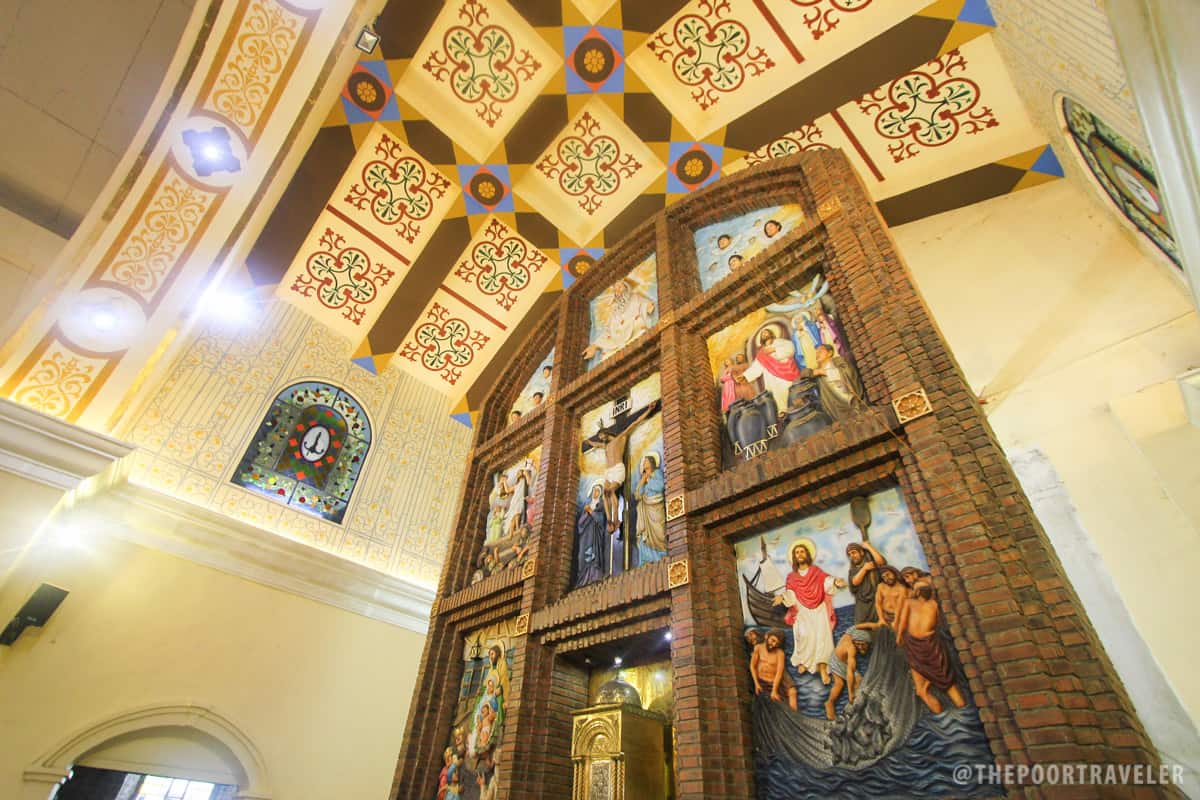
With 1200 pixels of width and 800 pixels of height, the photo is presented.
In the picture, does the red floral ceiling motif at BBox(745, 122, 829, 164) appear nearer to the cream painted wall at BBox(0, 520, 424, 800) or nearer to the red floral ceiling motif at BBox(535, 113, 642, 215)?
the red floral ceiling motif at BBox(535, 113, 642, 215)

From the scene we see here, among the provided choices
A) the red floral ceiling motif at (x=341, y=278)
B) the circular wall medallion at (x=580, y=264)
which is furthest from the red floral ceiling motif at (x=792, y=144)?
the red floral ceiling motif at (x=341, y=278)

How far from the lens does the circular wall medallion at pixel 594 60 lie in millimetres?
7172

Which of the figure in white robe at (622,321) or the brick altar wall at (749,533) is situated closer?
the brick altar wall at (749,533)

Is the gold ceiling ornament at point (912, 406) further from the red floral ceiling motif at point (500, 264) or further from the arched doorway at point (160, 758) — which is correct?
the arched doorway at point (160, 758)

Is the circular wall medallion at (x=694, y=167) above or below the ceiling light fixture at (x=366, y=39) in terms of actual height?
above

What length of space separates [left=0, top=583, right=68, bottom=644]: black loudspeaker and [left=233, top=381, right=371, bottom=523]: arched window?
7.77 feet

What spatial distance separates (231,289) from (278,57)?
378cm

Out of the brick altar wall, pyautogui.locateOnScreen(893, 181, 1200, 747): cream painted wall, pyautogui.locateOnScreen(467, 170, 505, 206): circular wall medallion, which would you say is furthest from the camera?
pyautogui.locateOnScreen(467, 170, 505, 206): circular wall medallion

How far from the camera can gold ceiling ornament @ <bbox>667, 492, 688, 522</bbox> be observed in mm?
4910

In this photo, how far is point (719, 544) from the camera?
4.69 meters

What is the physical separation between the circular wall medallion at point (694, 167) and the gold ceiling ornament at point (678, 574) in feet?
18.2

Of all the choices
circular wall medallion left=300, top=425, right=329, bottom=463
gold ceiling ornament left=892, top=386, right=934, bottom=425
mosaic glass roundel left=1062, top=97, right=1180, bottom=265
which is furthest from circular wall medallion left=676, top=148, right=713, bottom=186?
circular wall medallion left=300, top=425, right=329, bottom=463

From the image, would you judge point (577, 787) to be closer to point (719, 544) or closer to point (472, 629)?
point (719, 544)

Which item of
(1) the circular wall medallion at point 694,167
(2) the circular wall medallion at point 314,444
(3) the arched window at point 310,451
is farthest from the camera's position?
(2) the circular wall medallion at point 314,444
